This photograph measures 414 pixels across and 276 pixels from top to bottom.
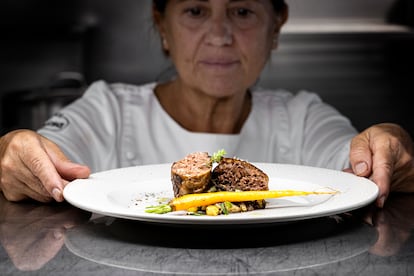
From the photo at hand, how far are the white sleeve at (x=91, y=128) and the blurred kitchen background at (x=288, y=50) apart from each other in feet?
3.85

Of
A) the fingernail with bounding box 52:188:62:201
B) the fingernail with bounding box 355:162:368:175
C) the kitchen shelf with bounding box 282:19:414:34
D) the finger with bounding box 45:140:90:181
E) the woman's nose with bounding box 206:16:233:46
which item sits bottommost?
the kitchen shelf with bounding box 282:19:414:34

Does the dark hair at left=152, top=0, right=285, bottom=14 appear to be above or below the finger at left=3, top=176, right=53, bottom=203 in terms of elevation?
above

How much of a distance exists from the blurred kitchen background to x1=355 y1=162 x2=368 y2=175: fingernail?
191 centimetres

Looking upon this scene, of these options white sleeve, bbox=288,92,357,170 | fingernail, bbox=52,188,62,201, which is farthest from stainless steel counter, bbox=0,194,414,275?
white sleeve, bbox=288,92,357,170

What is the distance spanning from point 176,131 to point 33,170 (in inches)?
33.6

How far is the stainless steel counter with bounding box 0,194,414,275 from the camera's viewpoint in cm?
95

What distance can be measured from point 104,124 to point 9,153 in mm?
706

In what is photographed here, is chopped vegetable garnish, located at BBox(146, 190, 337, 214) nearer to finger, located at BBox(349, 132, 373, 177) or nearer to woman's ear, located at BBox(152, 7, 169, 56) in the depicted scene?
finger, located at BBox(349, 132, 373, 177)

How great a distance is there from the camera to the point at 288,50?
3.26 m

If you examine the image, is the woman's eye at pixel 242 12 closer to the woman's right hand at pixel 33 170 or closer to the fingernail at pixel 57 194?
the woman's right hand at pixel 33 170

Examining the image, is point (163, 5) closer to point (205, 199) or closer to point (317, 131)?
point (317, 131)

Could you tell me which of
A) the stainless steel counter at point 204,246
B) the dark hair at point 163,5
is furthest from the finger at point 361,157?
the dark hair at point 163,5

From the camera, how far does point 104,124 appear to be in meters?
2.07

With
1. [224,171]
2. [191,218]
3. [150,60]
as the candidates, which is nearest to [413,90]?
[150,60]
